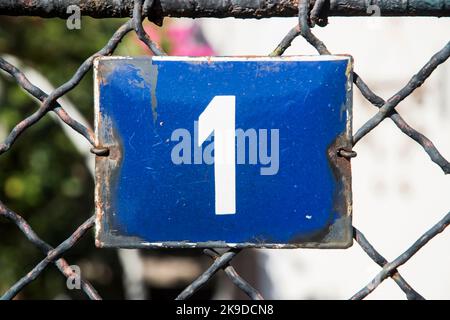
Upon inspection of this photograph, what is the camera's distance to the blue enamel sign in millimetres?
803

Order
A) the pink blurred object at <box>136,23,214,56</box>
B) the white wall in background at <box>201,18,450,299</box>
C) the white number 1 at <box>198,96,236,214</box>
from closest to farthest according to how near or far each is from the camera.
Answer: the white number 1 at <box>198,96,236,214</box>, the white wall in background at <box>201,18,450,299</box>, the pink blurred object at <box>136,23,214,56</box>

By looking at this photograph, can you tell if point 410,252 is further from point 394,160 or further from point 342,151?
point 394,160

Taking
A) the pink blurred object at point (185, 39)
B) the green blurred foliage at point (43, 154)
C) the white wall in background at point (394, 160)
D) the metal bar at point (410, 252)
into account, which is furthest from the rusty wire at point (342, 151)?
the pink blurred object at point (185, 39)

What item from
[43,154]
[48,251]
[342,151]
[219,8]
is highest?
[219,8]

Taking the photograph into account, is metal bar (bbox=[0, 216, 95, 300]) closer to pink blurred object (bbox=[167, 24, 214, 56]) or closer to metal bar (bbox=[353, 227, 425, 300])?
metal bar (bbox=[353, 227, 425, 300])

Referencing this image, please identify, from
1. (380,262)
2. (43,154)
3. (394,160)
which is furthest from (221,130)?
(43,154)

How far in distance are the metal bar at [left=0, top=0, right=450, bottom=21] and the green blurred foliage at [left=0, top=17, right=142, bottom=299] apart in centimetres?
160

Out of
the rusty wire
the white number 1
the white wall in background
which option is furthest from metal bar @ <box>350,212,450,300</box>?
the white wall in background

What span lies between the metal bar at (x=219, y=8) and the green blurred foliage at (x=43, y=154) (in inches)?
63.0

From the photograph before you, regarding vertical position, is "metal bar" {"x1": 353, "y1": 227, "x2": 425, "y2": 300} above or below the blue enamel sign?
below

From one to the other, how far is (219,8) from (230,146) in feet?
0.56

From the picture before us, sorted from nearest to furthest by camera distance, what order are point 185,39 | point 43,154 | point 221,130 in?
point 221,130, point 43,154, point 185,39

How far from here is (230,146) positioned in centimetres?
80

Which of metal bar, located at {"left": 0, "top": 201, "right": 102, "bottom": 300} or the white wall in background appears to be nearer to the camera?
metal bar, located at {"left": 0, "top": 201, "right": 102, "bottom": 300}
